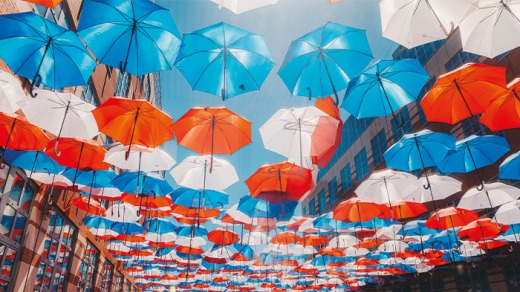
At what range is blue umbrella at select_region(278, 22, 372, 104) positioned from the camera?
21.1 ft

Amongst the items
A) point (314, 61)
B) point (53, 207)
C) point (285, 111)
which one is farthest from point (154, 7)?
point (53, 207)

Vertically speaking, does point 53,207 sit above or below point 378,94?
below

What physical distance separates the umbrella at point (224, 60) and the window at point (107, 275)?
56.9ft

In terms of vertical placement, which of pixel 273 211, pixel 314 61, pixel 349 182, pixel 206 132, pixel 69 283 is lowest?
pixel 69 283

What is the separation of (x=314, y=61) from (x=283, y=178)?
14.5 feet

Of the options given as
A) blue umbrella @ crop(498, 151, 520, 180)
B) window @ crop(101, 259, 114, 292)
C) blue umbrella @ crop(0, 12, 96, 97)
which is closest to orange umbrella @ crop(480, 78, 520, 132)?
blue umbrella @ crop(498, 151, 520, 180)

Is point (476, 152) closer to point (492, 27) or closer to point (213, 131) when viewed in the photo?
point (492, 27)

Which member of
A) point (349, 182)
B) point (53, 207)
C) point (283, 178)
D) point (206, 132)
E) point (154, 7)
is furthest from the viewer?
point (349, 182)

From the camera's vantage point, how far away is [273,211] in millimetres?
11578

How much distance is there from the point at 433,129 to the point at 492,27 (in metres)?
18.2

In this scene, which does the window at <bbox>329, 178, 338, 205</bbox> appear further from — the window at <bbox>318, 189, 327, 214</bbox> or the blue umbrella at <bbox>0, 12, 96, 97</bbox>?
the blue umbrella at <bbox>0, 12, 96, 97</bbox>

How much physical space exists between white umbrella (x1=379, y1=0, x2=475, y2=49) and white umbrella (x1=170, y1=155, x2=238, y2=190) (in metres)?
5.87

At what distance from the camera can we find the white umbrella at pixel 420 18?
18.1 ft

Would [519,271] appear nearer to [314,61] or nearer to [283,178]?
[283,178]
